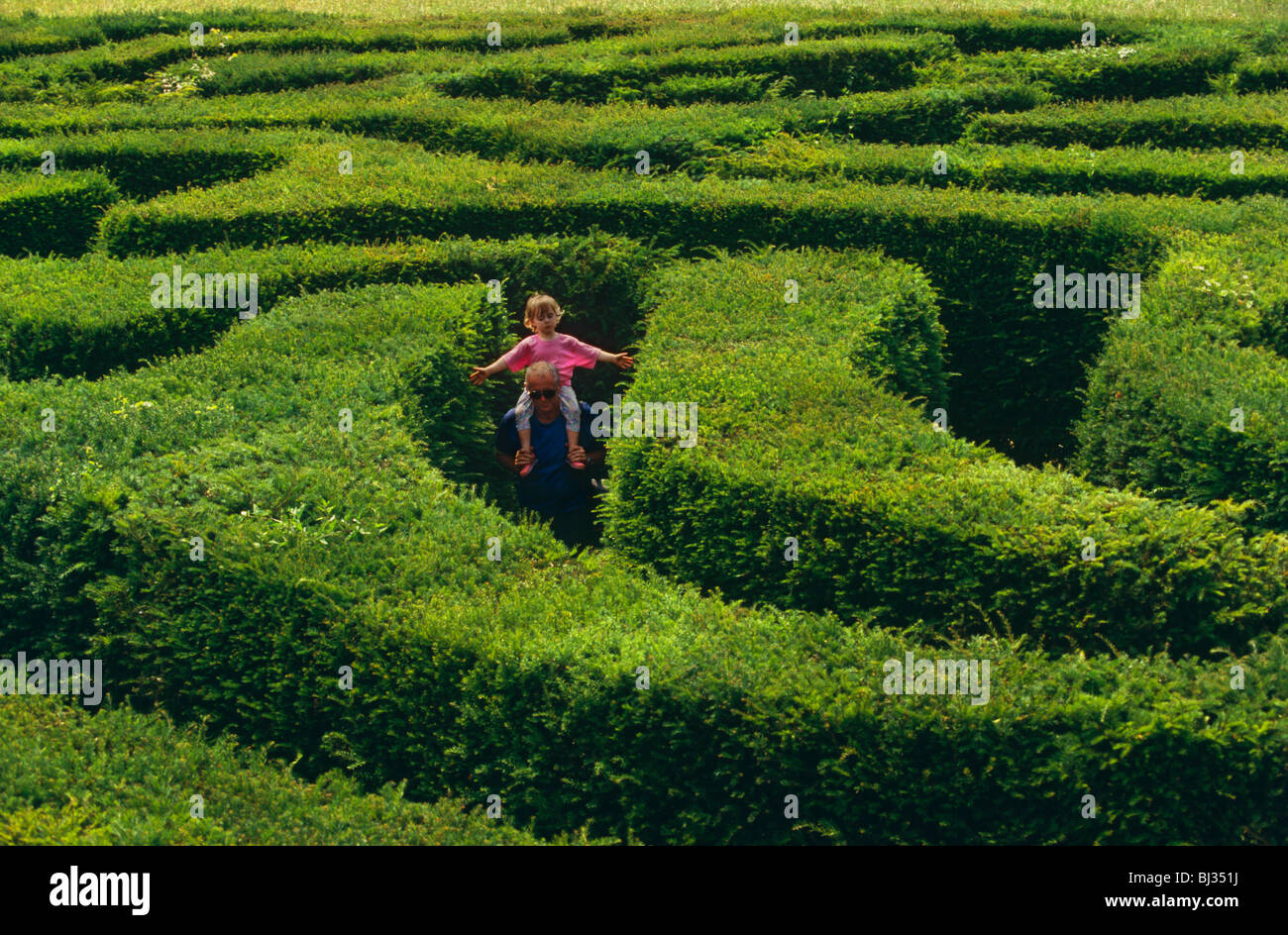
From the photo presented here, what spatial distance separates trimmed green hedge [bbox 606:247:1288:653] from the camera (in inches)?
323

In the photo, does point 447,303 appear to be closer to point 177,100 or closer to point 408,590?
point 408,590

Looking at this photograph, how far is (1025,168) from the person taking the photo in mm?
16203

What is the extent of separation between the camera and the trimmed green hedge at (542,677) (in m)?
6.98

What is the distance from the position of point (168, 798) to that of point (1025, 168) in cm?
1334

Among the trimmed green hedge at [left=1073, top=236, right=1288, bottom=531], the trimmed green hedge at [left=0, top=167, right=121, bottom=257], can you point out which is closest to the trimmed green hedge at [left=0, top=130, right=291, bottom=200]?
the trimmed green hedge at [left=0, top=167, right=121, bottom=257]

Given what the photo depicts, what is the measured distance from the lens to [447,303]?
482 inches

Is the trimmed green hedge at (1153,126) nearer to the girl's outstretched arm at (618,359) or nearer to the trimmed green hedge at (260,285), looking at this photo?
the trimmed green hedge at (260,285)

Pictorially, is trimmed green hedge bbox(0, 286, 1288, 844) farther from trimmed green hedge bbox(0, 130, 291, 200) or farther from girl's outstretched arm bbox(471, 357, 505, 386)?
trimmed green hedge bbox(0, 130, 291, 200)

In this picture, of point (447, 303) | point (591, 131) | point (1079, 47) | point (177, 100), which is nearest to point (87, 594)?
point (447, 303)

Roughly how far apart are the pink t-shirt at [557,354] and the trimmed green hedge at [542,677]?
217 cm

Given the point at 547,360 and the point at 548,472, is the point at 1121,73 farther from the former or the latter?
the point at 548,472

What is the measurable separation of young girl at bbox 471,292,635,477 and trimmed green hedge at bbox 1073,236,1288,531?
4.39m

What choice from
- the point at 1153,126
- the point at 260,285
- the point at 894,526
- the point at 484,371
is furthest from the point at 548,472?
the point at 1153,126

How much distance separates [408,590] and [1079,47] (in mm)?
19220
